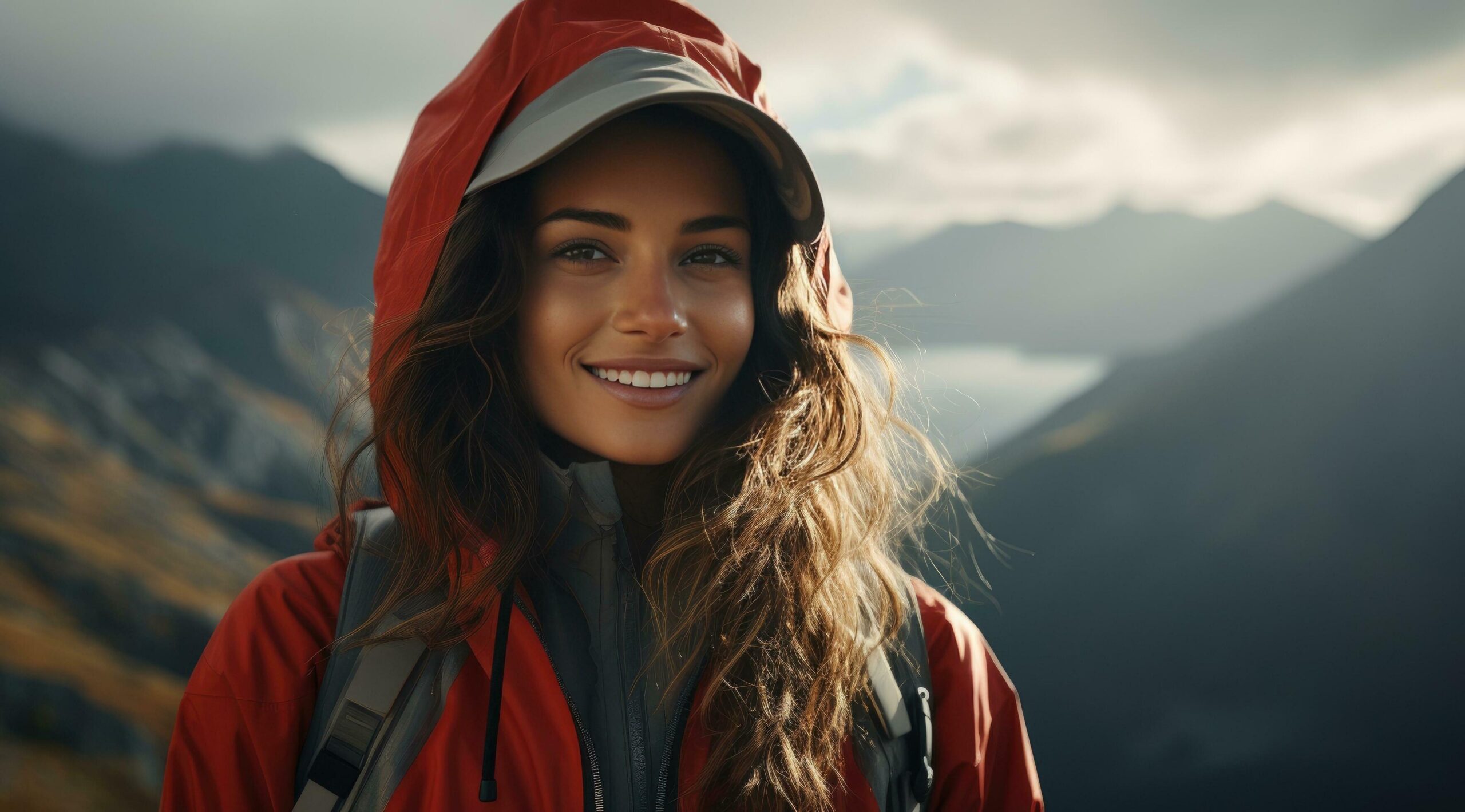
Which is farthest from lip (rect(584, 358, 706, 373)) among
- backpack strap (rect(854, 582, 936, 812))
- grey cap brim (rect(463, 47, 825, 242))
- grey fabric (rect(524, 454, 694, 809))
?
backpack strap (rect(854, 582, 936, 812))

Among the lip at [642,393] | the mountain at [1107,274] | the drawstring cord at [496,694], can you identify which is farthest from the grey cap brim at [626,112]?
the mountain at [1107,274]

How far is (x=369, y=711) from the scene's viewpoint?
32.6 inches

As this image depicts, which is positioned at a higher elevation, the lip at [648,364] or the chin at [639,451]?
the lip at [648,364]

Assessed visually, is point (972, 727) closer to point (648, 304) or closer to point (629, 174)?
point (648, 304)

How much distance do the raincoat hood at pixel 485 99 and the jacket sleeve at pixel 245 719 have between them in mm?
178

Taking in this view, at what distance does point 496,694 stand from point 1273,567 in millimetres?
1466

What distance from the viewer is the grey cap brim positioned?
2.68 ft

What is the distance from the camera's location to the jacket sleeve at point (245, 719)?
83cm

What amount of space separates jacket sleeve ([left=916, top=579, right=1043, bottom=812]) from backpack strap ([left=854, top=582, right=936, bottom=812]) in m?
Answer: 0.04

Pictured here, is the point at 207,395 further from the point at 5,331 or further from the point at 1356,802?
the point at 1356,802

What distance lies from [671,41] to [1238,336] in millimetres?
1302

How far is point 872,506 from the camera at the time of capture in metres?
1.13

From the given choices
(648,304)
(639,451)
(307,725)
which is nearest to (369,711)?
(307,725)

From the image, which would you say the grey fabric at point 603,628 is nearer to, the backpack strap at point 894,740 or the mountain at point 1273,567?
the backpack strap at point 894,740
